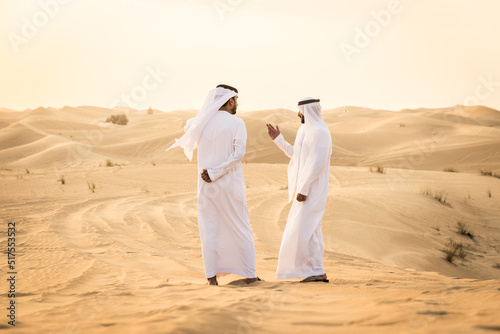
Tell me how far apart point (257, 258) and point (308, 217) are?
1907 millimetres

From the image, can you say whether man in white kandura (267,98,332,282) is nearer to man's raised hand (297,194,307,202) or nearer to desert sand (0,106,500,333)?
man's raised hand (297,194,307,202)

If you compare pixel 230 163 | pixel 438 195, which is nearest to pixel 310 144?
pixel 230 163

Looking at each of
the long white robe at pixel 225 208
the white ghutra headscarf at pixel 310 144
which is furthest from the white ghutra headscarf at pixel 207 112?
the white ghutra headscarf at pixel 310 144

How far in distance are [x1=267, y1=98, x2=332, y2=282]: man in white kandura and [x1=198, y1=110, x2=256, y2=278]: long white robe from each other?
0.42 metres

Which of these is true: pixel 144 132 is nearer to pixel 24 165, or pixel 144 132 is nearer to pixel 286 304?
pixel 24 165

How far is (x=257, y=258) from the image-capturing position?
270 inches

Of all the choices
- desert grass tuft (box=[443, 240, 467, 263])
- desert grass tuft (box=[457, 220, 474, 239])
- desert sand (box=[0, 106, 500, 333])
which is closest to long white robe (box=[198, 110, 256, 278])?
desert sand (box=[0, 106, 500, 333])

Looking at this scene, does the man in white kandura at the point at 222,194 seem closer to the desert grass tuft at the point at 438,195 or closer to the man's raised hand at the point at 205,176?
the man's raised hand at the point at 205,176

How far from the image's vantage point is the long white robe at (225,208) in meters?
5.11

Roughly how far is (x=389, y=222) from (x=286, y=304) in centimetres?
664

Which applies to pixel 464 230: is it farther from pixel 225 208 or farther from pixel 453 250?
pixel 225 208

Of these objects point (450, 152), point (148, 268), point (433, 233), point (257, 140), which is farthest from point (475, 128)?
point (148, 268)

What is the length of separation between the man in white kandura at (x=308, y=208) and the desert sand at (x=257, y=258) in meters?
0.28

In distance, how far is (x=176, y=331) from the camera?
2.75 m
